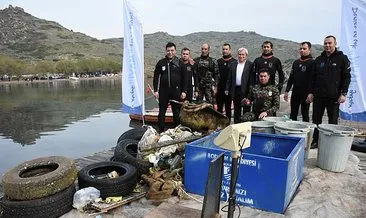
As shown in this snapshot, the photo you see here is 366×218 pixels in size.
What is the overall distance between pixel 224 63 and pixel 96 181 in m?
4.15

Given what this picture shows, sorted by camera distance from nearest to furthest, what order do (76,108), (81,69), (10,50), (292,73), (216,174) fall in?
1. (216,174)
2. (292,73)
3. (76,108)
4. (81,69)
5. (10,50)

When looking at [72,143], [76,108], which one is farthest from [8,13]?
[72,143]

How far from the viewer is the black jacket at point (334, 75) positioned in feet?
17.9

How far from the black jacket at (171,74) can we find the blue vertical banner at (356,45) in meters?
3.26

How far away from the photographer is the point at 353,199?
12.7 ft

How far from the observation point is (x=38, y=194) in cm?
343

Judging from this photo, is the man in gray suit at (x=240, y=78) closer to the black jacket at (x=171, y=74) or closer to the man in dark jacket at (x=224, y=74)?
the man in dark jacket at (x=224, y=74)

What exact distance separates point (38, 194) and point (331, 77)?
4.86 meters

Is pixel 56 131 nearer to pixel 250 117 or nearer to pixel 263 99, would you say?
pixel 250 117

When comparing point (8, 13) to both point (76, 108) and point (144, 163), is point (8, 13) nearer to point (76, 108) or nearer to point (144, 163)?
point (76, 108)

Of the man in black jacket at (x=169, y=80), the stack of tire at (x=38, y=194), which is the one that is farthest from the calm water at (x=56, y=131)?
the stack of tire at (x=38, y=194)

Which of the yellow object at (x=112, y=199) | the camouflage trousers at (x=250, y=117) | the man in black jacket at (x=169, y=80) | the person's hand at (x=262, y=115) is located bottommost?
the yellow object at (x=112, y=199)

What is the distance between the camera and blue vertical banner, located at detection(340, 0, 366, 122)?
6160 mm

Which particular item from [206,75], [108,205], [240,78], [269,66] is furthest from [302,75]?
[108,205]
